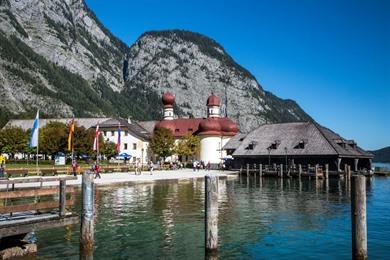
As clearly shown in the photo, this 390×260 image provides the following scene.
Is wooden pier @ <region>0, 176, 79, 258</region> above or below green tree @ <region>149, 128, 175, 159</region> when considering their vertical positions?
below

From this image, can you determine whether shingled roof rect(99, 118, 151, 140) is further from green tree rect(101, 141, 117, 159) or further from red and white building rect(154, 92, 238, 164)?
green tree rect(101, 141, 117, 159)

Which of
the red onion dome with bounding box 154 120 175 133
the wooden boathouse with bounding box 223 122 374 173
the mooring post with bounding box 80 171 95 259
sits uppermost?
the red onion dome with bounding box 154 120 175 133

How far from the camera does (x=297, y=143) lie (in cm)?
7825

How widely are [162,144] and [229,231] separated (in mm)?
83563

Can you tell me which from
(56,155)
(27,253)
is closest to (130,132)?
(56,155)

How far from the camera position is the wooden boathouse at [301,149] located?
73.4 meters

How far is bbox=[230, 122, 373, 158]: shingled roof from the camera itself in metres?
74.3

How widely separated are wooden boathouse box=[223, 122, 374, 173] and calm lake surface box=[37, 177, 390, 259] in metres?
38.9

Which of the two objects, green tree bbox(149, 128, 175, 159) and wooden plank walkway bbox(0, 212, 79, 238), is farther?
green tree bbox(149, 128, 175, 159)

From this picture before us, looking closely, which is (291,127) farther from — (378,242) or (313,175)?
(378,242)

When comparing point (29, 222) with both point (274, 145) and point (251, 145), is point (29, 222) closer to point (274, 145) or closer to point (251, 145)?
point (274, 145)

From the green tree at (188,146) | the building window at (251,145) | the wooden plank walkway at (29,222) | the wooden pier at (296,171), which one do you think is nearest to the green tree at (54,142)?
the green tree at (188,146)

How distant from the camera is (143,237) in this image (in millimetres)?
20094

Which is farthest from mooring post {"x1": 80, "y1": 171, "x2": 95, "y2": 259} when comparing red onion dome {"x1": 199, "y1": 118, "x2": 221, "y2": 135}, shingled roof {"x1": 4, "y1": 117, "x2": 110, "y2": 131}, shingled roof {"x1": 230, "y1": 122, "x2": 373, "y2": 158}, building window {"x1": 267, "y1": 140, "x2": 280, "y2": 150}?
shingled roof {"x1": 4, "y1": 117, "x2": 110, "y2": 131}
